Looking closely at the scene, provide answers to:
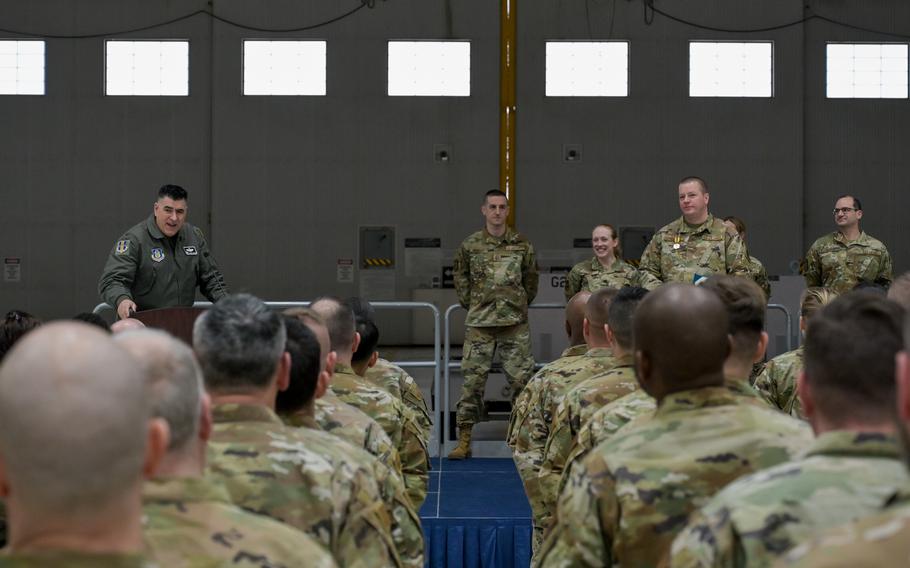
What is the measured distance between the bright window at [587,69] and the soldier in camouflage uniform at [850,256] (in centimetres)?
562

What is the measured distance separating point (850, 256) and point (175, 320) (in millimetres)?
6204

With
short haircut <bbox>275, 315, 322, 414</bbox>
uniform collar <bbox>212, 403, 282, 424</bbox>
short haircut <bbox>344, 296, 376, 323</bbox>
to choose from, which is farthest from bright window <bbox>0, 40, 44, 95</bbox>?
uniform collar <bbox>212, 403, 282, 424</bbox>

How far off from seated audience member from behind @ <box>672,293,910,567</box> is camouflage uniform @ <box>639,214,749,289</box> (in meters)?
5.29

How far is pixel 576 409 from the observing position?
157 inches

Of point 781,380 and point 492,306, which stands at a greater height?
point 492,306

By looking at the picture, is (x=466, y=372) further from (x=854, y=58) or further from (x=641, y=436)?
(x=854, y=58)

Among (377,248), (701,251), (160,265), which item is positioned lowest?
(160,265)

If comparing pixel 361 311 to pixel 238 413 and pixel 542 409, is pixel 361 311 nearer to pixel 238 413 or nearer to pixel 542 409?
pixel 542 409

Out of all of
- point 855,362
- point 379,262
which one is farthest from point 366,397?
point 379,262

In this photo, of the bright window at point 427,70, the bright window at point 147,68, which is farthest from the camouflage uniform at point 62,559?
the bright window at point 147,68

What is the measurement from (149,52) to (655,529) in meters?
13.0

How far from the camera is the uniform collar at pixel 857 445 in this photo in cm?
166

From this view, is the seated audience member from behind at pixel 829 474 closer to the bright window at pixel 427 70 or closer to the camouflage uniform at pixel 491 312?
the camouflage uniform at pixel 491 312

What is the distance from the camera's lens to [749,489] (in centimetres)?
169
